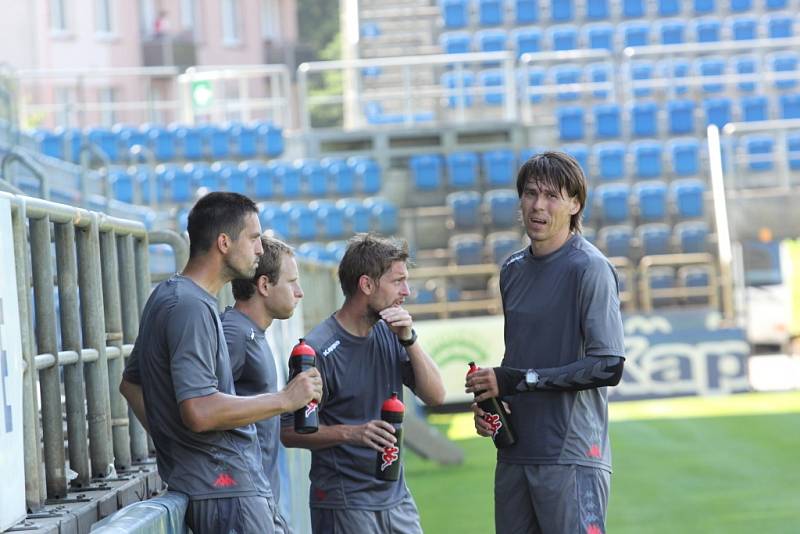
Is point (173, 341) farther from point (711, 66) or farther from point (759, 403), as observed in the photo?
point (711, 66)

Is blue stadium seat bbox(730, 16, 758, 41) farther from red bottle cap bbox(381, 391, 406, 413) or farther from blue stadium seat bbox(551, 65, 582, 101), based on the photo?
red bottle cap bbox(381, 391, 406, 413)

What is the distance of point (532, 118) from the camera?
89.6ft

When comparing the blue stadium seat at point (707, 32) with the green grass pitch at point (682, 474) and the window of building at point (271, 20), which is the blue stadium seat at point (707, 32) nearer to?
the green grass pitch at point (682, 474)

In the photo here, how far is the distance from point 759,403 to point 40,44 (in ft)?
102

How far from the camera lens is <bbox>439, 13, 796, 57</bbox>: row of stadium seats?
2939 centimetres

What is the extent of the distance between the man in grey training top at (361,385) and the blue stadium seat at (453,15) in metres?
26.0

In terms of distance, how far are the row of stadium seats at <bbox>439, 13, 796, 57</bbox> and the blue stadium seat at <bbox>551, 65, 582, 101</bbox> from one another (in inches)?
68.4

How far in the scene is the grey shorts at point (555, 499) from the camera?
4426mm

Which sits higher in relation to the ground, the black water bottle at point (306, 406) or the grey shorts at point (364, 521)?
the black water bottle at point (306, 406)

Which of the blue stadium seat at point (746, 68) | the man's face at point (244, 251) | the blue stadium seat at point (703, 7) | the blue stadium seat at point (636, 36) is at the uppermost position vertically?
the blue stadium seat at point (703, 7)

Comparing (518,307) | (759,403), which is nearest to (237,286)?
(518,307)

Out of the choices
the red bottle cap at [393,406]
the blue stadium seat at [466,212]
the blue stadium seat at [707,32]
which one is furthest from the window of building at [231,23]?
the red bottle cap at [393,406]

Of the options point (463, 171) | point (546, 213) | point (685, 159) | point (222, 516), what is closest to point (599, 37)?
point (685, 159)

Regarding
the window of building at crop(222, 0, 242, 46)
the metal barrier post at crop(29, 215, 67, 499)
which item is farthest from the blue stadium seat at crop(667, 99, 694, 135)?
the window of building at crop(222, 0, 242, 46)
